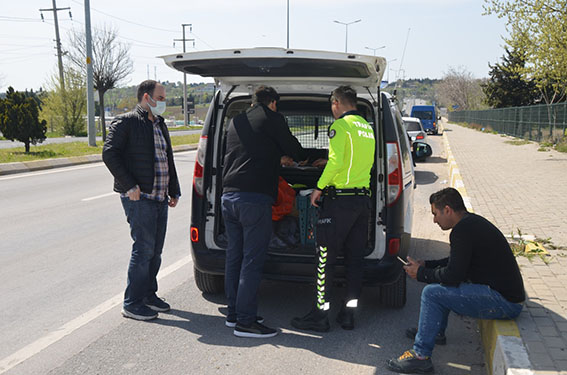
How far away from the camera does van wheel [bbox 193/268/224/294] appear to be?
5.07m

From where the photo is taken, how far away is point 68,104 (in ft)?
133

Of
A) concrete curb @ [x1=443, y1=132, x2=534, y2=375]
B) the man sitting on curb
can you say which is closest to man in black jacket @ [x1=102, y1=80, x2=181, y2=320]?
the man sitting on curb

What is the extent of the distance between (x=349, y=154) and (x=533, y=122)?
91.9ft

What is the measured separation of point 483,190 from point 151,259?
27.8ft

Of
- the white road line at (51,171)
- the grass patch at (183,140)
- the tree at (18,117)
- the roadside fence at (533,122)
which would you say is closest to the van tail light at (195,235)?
the white road line at (51,171)

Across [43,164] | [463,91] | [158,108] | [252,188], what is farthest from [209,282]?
[463,91]

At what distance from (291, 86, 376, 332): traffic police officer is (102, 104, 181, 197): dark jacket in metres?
1.37

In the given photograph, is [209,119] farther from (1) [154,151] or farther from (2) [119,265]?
(2) [119,265]

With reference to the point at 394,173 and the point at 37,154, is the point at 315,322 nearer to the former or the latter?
the point at 394,173

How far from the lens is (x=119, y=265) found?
621cm

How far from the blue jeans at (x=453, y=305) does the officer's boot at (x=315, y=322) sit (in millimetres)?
847

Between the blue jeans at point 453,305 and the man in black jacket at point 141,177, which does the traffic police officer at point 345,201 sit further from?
the man in black jacket at point 141,177

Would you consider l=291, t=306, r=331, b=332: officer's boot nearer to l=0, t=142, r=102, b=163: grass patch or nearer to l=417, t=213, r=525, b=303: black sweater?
l=417, t=213, r=525, b=303: black sweater

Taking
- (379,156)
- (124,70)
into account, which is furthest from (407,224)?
(124,70)
